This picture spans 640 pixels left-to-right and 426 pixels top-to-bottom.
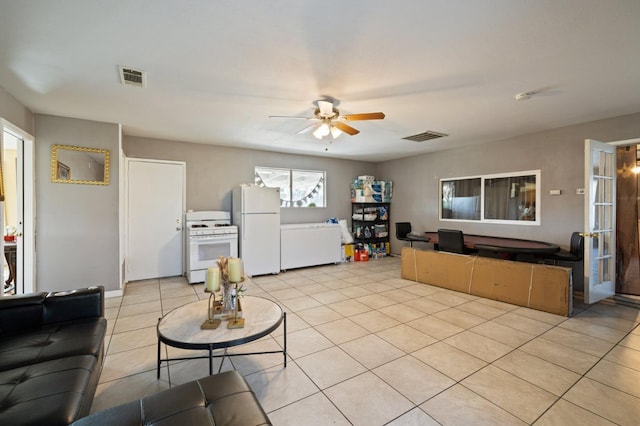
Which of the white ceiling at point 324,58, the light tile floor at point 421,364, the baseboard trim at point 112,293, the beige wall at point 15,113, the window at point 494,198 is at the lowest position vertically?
the light tile floor at point 421,364

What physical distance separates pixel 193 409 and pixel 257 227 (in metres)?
4.00

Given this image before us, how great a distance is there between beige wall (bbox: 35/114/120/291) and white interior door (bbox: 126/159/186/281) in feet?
2.55

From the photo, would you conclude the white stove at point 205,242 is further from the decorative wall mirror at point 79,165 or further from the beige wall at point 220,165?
the decorative wall mirror at point 79,165

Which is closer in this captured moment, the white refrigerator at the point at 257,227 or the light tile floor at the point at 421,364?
the light tile floor at the point at 421,364

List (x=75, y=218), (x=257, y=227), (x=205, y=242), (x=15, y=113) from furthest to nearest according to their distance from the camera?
(x=257, y=227), (x=205, y=242), (x=75, y=218), (x=15, y=113)

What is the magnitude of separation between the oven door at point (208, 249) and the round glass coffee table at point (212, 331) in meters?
2.36

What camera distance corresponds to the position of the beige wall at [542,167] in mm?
4023

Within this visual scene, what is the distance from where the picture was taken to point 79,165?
3779mm

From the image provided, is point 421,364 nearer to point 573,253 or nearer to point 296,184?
point 573,253

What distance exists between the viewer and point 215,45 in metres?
2.11

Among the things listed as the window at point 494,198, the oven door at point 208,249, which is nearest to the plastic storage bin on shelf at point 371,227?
the window at point 494,198

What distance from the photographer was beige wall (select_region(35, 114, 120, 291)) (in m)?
3.59

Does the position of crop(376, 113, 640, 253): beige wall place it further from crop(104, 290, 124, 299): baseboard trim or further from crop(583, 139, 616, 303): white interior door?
crop(104, 290, 124, 299): baseboard trim

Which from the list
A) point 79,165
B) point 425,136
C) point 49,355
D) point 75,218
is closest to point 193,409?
point 49,355
